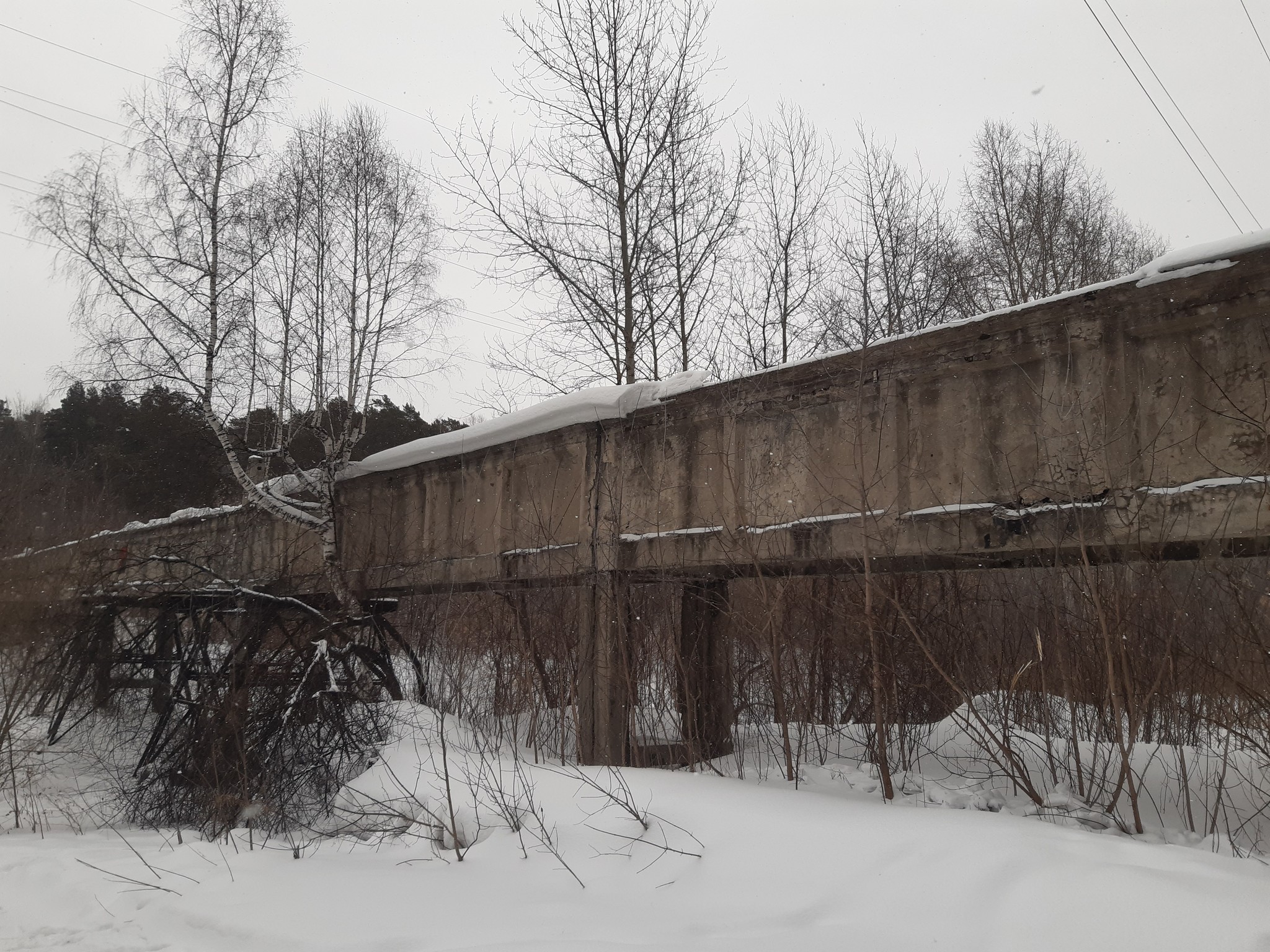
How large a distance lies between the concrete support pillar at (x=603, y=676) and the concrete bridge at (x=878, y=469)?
3 cm

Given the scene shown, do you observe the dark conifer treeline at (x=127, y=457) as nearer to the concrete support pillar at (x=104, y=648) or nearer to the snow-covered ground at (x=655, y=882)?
the concrete support pillar at (x=104, y=648)

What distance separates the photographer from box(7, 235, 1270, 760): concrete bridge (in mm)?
5500

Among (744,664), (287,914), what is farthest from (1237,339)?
(744,664)

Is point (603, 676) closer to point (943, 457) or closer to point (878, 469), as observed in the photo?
point (878, 469)

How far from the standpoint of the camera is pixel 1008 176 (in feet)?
75.9

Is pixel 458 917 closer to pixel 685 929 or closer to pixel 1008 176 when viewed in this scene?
pixel 685 929

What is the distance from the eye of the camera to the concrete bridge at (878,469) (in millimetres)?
5500

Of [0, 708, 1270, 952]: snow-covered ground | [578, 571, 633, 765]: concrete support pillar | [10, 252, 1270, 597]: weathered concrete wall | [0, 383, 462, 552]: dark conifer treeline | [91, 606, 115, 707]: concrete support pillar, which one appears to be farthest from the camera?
[0, 383, 462, 552]: dark conifer treeline

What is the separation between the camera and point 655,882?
5.01m

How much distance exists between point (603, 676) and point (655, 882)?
13.1 ft

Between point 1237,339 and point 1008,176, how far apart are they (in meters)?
20.0

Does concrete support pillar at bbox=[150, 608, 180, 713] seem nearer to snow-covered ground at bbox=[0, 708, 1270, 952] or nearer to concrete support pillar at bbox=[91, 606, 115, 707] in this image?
concrete support pillar at bbox=[91, 606, 115, 707]

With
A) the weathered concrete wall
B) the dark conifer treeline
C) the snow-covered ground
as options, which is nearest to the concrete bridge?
the weathered concrete wall

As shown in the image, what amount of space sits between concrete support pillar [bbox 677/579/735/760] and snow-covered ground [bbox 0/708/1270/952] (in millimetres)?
2796
